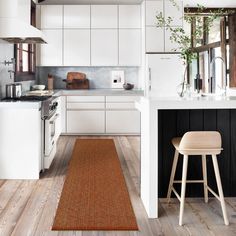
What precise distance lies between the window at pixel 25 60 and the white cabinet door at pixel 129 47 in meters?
1.71

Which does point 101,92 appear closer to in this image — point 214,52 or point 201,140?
point 214,52

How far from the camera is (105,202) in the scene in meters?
4.06

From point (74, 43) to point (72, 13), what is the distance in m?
0.58

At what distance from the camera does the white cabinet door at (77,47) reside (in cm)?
891

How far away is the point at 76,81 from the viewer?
9.27 meters

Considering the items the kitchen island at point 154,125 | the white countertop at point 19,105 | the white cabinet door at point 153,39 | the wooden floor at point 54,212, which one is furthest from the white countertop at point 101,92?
the kitchen island at point 154,125

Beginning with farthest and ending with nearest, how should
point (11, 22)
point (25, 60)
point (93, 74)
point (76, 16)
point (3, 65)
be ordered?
point (93, 74)
point (76, 16)
point (25, 60)
point (3, 65)
point (11, 22)

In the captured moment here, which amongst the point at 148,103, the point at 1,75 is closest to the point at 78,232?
the point at 148,103

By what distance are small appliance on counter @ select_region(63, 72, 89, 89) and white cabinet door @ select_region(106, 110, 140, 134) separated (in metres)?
0.94

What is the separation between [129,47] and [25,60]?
2106mm

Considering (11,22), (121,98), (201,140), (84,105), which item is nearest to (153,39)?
(121,98)

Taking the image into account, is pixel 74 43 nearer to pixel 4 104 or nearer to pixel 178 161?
pixel 4 104


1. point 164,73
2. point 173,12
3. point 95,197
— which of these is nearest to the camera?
point 95,197

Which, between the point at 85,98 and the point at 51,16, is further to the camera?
the point at 51,16
